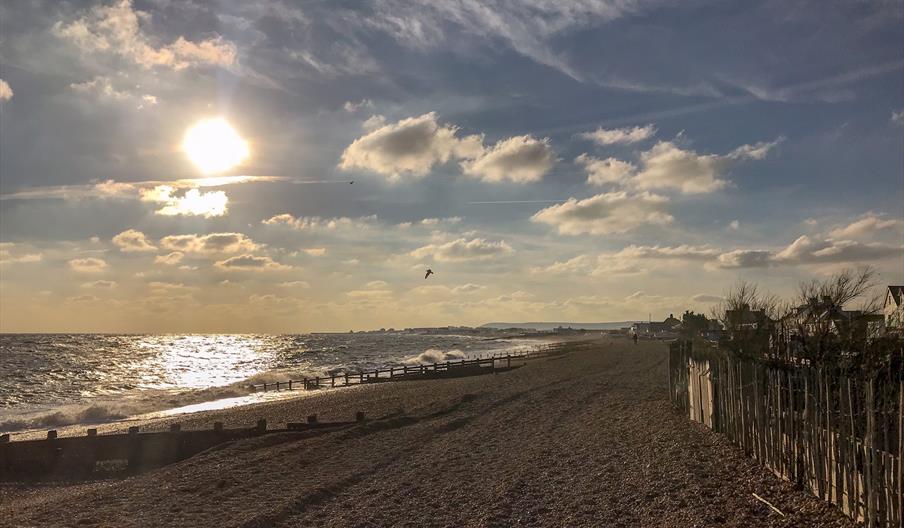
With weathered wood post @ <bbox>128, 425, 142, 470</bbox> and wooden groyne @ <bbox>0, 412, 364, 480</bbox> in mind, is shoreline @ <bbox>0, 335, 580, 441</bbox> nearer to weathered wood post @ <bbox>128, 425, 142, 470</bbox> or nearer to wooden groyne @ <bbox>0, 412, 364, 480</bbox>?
wooden groyne @ <bbox>0, 412, 364, 480</bbox>

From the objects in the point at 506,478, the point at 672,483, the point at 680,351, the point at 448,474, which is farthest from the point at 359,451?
the point at 680,351

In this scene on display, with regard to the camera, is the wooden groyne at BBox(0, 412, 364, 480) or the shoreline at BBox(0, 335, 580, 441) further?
the shoreline at BBox(0, 335, 580, 441)

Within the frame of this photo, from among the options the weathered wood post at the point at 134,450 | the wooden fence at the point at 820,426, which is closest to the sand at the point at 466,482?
the wooden fence at the point at 820,426

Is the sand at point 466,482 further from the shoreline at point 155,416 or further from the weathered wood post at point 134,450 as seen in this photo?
the shoreline at point 155,416

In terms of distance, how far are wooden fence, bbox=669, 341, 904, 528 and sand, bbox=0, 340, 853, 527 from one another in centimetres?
36

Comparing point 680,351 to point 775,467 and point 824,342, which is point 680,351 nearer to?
point 824,342

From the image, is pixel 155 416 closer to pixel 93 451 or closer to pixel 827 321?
pixel 93 451

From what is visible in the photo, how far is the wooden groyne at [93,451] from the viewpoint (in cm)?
1636

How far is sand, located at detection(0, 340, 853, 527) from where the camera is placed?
927 centimetres

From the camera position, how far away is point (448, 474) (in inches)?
485

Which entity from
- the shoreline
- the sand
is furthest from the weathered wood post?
the shoreline

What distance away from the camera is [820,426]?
7953 millimetres

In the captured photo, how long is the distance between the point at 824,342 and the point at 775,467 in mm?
3805

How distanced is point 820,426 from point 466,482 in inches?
231
